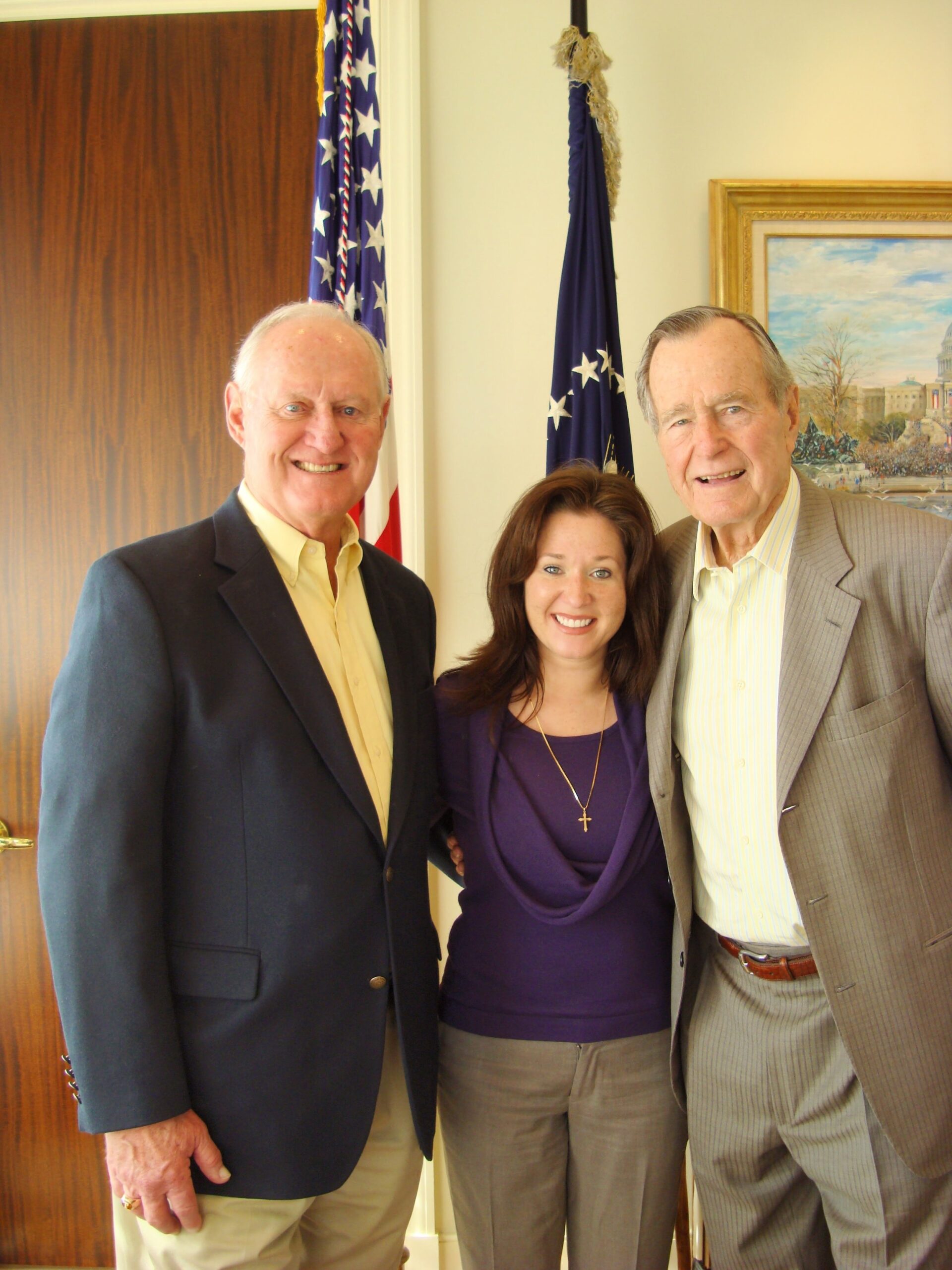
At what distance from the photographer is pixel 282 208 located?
8.04 feet

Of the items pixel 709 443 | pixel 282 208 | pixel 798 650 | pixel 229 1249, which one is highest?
pixel 282 208

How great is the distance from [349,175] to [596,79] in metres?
0.65

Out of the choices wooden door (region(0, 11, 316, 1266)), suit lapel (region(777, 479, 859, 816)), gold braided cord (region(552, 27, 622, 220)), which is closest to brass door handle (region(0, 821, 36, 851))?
wooden door (region(0, 11, 316, 1266))

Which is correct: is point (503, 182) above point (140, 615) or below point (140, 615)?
above

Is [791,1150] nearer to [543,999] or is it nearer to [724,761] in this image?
[543,999]

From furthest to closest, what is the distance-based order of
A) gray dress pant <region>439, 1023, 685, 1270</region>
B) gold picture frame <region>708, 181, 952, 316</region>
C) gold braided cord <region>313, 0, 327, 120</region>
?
gold picture frame <region>708, 181, 952, 316</region> < gold braided cord <region>313, 0, 327, 120</region> < gray dress pant <region>439, 1023, 685, 1270</region>

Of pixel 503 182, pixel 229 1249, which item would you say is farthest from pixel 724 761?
pixel 503 182

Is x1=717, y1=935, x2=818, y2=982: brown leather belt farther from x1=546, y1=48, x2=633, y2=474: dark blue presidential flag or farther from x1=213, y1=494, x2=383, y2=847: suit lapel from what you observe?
x1=546, y1=48, x2=633, y2=474: dark blue presidential flag

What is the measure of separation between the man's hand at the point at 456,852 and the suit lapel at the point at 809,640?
2.11ft

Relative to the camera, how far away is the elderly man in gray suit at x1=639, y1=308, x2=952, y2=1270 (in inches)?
54.8

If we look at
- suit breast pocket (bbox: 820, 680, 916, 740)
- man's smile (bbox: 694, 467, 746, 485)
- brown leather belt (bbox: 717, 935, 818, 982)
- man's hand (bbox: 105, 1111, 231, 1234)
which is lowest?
man's hand (bbox: 105, 1111, 231, 1234)

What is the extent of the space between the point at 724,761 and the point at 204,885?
0.88 m

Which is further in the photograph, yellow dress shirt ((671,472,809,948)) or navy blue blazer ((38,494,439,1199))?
yellow dress shirt ((671,472,809,948))

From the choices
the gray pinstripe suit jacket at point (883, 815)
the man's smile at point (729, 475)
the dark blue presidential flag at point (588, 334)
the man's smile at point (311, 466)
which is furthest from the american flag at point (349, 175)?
the gray pinstripe suit jacket at point (883, 815)
